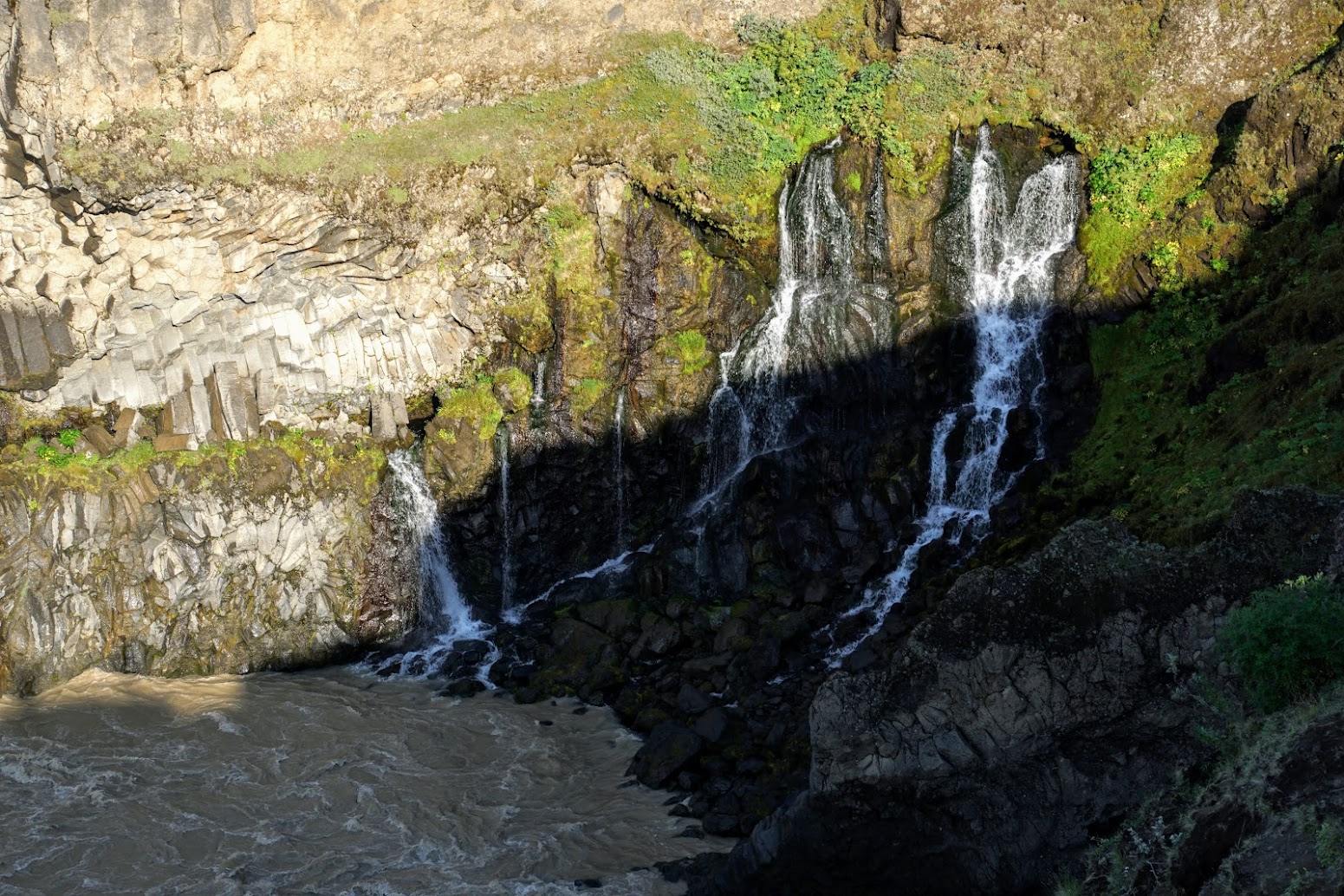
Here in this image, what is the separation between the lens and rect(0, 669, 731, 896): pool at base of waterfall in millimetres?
15141

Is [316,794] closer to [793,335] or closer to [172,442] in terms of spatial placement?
[172,442]

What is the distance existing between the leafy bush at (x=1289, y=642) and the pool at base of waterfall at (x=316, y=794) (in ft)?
25.7

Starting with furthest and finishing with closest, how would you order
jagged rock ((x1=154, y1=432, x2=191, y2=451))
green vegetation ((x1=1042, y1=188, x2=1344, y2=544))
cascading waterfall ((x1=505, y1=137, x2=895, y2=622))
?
1. cascading waterfall ((x1=505, y1=137, x2=895, y2=622))
2. jagged rock ((x1=154, y1=432, x2=191, y2=451))
3. green vegetation ((x1=1042, y1=188, x2=1344, y2=544))

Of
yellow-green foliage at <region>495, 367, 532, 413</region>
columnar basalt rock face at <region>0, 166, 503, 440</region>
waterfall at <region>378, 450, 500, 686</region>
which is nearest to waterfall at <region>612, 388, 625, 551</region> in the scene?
yellow-green foliage at <region>495, 367, 532, 413</region>

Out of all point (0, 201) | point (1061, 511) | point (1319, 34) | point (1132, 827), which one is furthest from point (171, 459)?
point (1319, 34)

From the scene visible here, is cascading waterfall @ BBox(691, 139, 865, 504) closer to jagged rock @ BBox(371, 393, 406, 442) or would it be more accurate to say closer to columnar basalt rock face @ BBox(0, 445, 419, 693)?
jagged rock @ BBox(371, 393, 406, 442)

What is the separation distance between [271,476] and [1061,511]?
16.3 meters

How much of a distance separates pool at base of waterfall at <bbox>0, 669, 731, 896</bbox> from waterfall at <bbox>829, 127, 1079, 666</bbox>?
785 cm

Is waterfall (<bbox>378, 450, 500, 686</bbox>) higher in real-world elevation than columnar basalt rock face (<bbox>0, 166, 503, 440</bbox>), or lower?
lower

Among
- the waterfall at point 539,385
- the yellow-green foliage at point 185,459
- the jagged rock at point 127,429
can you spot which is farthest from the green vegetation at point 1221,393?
the jagged rock at point 127,429

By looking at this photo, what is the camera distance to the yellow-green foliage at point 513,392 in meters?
25.2

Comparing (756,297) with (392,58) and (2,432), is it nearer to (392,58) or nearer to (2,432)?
(392,58)

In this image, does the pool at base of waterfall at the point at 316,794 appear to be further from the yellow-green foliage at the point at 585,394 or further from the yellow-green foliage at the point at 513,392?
the yellow-green foliage at the point at 585,394

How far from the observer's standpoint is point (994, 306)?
23453 mm
